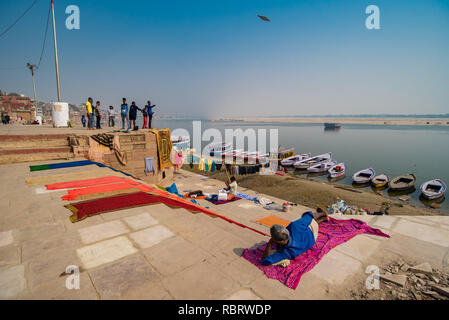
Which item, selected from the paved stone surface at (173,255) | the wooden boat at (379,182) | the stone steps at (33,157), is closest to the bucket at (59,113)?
the stone steps at (33,157)

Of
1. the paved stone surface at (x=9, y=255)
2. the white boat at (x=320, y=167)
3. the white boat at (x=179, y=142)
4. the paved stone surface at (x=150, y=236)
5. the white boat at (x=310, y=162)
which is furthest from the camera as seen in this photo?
the white boat at (x=179, y=142)

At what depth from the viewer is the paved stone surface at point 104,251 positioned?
10.0 ft

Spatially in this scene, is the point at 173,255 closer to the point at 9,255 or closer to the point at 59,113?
the point at 9,255

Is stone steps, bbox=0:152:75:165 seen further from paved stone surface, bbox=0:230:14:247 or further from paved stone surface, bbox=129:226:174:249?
paved stone surface, bbox=129:226:174:249

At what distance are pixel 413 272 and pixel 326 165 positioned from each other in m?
29.0

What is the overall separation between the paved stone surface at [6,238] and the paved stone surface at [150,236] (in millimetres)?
1855

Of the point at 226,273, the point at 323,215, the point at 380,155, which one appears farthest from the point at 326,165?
the point at 226,273

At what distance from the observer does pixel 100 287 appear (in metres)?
2.56

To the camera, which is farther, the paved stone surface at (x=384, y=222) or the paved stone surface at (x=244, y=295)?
the paved stone surface at (x=384, y=222)

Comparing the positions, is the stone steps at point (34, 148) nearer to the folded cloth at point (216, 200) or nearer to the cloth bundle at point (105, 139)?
the cloth bundle at point (105, 139)

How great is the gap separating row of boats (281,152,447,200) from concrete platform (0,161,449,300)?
20.7 m

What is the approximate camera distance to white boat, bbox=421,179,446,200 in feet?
63.2
